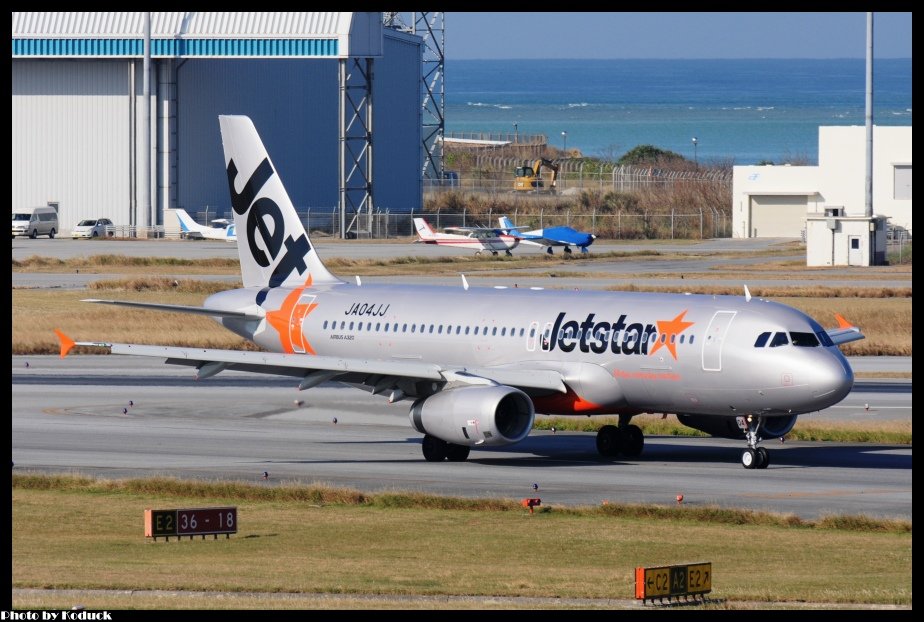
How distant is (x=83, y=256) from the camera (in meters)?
106

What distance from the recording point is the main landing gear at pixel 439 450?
3956 cm

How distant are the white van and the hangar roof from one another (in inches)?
493

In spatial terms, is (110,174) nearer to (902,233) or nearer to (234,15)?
(234,15)

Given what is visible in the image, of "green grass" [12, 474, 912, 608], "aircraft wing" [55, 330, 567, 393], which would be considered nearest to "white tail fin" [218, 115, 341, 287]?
"aircraft wing" [55, 330, 567, 393]

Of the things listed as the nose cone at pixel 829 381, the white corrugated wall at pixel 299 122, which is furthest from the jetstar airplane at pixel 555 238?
the nose cone at pixel 829 381

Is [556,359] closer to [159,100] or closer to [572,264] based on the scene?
[572,264]

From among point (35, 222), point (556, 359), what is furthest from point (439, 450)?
point (35, 222)

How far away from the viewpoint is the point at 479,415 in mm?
36938

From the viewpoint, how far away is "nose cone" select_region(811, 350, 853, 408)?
118 ft

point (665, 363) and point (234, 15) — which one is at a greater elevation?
point (234, 15)

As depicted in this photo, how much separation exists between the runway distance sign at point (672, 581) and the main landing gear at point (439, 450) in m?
17.6

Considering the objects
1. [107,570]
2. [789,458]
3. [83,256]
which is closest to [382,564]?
[107,570]

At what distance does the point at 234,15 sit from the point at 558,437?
3388 inches

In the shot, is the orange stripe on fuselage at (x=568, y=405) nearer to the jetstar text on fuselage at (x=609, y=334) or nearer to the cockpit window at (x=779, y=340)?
the jetstar text on fuselage at (x=609, y=334)
